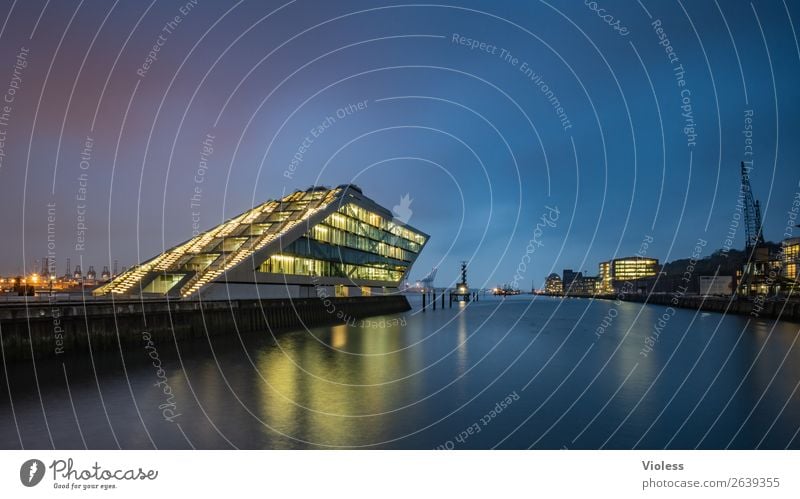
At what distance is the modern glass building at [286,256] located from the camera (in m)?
51.6

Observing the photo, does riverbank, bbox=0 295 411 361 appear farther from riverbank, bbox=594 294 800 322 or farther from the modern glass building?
riverbank, bbox=594 294 800 322

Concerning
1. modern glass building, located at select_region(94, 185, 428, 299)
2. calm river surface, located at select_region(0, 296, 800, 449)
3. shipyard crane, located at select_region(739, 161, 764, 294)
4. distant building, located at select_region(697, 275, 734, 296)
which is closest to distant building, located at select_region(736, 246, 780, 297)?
shipyard crane, located at select_region(739, 161, 764, 294)

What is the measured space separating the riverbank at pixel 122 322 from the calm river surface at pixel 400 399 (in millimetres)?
1062

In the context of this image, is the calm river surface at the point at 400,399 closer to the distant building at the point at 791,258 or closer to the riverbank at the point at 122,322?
the riverbank at the point at 122,322

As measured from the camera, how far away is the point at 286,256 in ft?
202

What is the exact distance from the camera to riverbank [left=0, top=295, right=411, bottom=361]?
2523 centimetres

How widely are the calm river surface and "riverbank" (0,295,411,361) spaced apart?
106 centimetres

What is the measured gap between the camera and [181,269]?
5309 centimetres

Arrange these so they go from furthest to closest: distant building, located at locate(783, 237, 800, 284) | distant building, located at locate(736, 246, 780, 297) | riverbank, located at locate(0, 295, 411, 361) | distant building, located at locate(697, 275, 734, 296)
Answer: distant building, located at locate(697, 275, 734, 296) → distant building, located at locate(783, 237, 800, 284) → distant building, located at locate(736, 246, 780, 297) → riverbank, located at locate(0, 295, 411, 361)

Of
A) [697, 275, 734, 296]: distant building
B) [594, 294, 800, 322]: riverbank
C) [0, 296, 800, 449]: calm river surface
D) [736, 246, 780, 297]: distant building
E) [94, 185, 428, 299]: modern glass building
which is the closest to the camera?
[0, 296, 800, 449]: calm river surface

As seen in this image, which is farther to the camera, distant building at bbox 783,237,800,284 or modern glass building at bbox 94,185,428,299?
distant building at bbox 783,237,800,284
